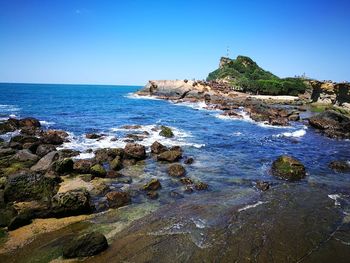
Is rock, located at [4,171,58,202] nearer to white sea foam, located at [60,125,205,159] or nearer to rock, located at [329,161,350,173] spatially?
white sea foam, located at [60,125,205,159]

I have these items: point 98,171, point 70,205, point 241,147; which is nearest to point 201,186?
point 98,171

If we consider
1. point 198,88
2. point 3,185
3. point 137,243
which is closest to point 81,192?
point 137,243

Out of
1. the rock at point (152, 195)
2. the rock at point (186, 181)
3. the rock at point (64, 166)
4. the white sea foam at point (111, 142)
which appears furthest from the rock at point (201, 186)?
the white sea foam at point (111, 142)

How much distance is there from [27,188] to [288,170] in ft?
56.9

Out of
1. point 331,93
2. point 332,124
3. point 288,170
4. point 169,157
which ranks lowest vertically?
point 169,157

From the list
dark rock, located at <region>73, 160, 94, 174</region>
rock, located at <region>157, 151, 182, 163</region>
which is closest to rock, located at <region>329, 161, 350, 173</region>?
rock, located at <region>157, 151, 182, 163</region>

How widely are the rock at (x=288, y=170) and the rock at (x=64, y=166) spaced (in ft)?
48.9

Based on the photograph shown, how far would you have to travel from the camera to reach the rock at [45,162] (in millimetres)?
21578

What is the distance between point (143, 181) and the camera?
19.8 meters

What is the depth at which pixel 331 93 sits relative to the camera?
7931 centimetres

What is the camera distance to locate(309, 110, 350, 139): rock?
3897 centimetres

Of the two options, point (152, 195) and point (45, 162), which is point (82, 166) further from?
point (152, 195)

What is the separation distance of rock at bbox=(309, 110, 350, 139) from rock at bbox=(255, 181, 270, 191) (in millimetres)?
23944

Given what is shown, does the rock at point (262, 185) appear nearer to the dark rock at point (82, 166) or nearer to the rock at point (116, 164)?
the rock at point (116, 164)
